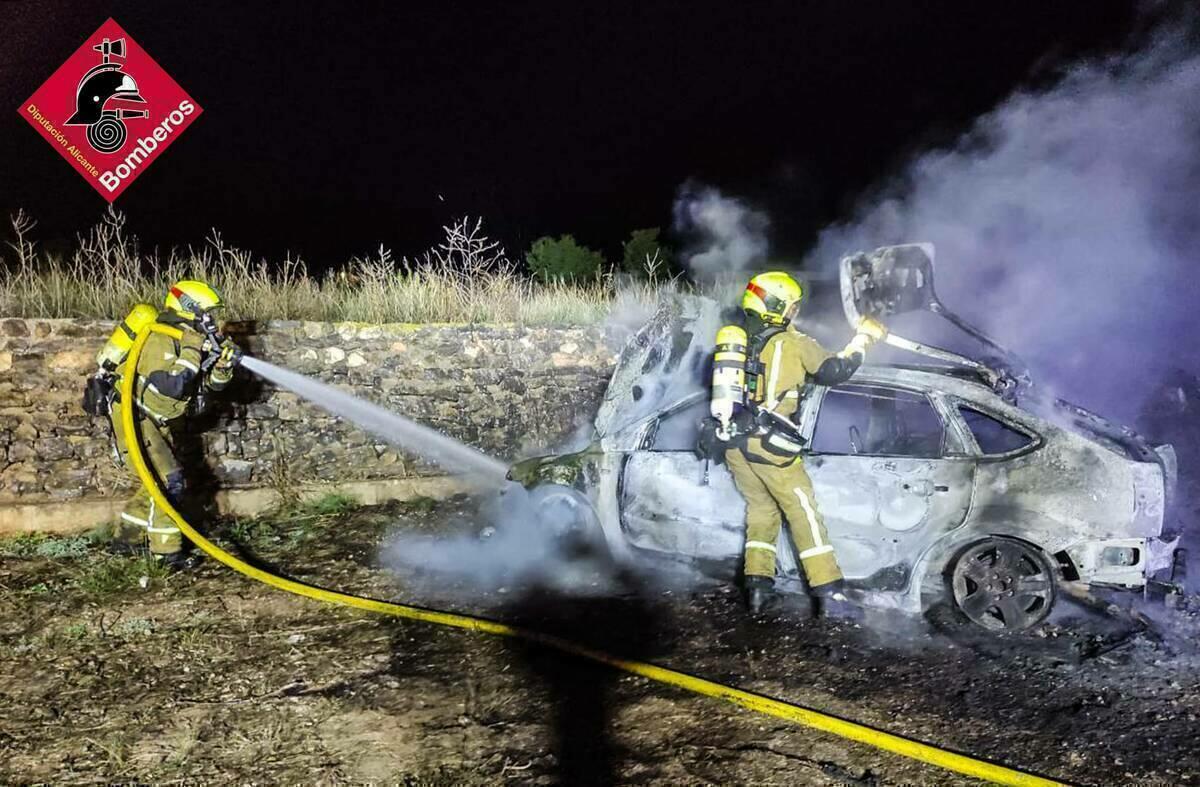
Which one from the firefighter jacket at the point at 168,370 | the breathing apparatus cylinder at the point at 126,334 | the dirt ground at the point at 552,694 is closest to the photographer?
the dirt ground at the point at 552,694

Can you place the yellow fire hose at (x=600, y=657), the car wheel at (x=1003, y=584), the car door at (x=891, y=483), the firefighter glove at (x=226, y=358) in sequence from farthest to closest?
the firefighter glove at (x=226, y=358), the car door at (x=891, y=483), the car wheel at (x=1003, y=584), the yellow fire hose at (x=600, y=657)

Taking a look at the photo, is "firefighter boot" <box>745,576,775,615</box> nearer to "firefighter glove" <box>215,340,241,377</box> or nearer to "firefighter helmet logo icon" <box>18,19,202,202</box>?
"firefighter glove" <box>215,340,241,377</box>

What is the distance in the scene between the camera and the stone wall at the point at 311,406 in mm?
6359

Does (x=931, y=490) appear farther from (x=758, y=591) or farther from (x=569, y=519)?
(x=569, y=519)

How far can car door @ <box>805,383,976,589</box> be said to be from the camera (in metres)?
4.18

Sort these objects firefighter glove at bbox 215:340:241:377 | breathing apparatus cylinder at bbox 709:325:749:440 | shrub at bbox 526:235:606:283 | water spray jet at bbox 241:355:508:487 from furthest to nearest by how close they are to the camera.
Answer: shrub at bbox 526:235:606:283
water spray jet at bbox 241:355:508:487
firefighter glove at bbox 215:340:241:377
breathing apparatus cylinder at bbox 709:325:749:440

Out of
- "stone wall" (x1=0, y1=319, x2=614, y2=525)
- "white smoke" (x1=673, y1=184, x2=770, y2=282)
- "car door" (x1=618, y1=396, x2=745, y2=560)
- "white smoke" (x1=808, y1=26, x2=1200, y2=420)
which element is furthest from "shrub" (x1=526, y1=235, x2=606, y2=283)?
"car door" (x1=618, y1=396, x2=745, y2=560)

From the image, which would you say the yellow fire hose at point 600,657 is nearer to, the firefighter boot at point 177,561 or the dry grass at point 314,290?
the firefighter boot at point 177,561

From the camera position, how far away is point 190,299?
5.58m

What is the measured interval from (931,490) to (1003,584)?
2.00 feet

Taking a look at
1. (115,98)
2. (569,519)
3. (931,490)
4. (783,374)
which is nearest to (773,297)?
(783,374)

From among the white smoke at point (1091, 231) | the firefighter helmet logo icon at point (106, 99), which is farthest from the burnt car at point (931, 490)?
the firefighter helmet logo icon at point (106, 99)

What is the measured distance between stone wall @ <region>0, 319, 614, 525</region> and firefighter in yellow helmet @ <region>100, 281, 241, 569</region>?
A: 40.1 inches

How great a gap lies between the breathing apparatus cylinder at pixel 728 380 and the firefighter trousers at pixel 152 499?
401 centimetres
